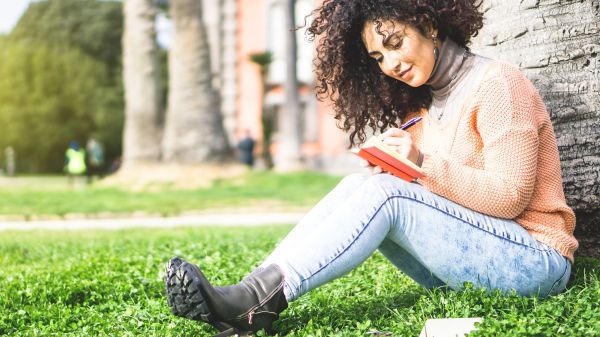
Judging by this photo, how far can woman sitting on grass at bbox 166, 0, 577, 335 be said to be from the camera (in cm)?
297

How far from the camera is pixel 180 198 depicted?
13508mm

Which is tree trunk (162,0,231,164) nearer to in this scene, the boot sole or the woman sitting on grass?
the woman sitting on grass

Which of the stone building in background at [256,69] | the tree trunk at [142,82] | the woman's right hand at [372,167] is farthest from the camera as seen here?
the stone building in background at [256,69]

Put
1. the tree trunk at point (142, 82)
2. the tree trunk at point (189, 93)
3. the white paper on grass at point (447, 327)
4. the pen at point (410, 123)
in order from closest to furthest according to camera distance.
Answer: the white paper on grass at point (447, 327) → the pen at point (410, 123) → the tree trunk at point (189, 93) → the tree trunk at point (142, 82)

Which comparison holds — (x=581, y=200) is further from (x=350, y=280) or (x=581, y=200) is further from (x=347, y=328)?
(x=347, y=328)

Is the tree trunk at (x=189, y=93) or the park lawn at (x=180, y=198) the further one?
the tree trunk at (x=189, y=93)

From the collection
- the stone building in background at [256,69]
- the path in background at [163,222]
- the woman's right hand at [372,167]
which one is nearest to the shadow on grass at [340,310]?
the woman's right hand at [372,167]

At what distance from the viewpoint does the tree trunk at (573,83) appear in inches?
153

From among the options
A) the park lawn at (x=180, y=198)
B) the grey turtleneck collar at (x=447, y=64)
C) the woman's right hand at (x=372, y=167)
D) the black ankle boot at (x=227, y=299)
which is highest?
the grey turtleneck collar at (x=447, y=64)

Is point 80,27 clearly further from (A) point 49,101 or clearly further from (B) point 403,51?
(B) point 403,51

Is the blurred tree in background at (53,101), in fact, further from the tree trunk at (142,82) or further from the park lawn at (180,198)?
the park lawn at (180,198)

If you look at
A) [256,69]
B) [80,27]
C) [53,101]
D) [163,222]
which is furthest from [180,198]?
[80,27]

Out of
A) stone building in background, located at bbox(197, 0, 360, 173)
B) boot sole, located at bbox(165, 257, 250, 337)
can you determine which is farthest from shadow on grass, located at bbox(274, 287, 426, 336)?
stone building in background, located at bbox(197, 0, 360, 173)

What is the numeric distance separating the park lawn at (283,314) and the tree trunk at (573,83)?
319 millimetres
